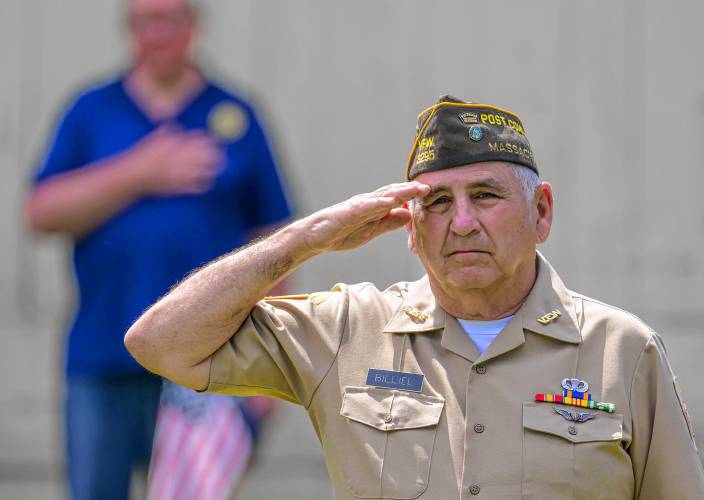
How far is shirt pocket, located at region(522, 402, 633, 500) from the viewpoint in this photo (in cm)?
292

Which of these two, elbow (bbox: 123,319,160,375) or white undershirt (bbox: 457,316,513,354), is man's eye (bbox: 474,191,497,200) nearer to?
white undershirt (bbox: 457,316,513,354)

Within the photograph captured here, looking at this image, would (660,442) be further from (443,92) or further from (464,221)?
(443,92)

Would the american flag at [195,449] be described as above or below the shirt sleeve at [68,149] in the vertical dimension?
below

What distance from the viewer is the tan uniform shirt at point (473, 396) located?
9.71ft

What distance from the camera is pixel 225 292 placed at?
313cm

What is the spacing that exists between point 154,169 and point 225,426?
97 cm

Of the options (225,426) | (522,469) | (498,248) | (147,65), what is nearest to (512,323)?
(498,248)

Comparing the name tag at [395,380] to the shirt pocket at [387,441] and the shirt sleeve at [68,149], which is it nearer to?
the shirt pocket at [387,441]

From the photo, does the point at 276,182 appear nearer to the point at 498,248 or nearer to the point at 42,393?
the point at 498,248

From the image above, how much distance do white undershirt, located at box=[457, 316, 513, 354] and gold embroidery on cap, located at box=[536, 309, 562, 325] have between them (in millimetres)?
92

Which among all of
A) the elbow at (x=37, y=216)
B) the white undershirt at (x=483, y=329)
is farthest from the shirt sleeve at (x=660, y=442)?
the elbow at (x=37, y=216)

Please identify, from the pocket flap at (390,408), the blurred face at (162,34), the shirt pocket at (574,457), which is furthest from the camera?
the blurred face at (162,34)

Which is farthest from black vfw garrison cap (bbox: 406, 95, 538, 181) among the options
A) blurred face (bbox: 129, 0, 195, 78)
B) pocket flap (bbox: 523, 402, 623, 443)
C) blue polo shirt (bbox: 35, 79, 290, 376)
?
blurred face (bbox: 129, 0, 195, 78)

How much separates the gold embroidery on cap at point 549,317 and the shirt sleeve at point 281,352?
1.58 feet
